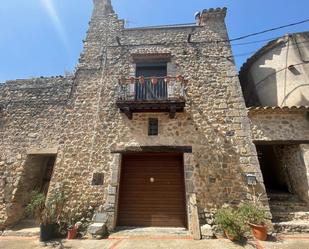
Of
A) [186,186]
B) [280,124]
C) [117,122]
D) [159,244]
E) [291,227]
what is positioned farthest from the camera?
[117,122]

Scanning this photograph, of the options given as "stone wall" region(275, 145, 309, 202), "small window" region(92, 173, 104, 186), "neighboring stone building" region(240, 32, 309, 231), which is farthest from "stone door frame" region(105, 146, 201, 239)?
"stone wall" region(275, 145, 309, 202)

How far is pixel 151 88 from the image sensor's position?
7.70m

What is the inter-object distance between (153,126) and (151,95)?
131 centimetres

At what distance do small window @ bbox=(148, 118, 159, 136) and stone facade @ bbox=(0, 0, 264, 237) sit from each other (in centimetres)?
16

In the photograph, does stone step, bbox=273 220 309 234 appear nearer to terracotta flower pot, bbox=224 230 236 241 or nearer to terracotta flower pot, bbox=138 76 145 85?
terracotta flower pot, bbox=224 230 236 241

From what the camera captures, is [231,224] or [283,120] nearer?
[231,224]

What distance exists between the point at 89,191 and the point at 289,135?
7.26 m

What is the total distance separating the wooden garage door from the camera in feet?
20.7

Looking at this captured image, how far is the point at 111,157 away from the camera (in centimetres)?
679

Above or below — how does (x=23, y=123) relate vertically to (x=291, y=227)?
above

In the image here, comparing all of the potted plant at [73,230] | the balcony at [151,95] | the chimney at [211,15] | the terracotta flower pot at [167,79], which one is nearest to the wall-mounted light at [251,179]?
the balcony at [151,95]

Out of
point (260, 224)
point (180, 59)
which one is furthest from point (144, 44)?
point (260, 224)

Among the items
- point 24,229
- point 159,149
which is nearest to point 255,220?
point 159,149

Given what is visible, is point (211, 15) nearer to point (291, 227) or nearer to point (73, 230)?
point (291, 227)
